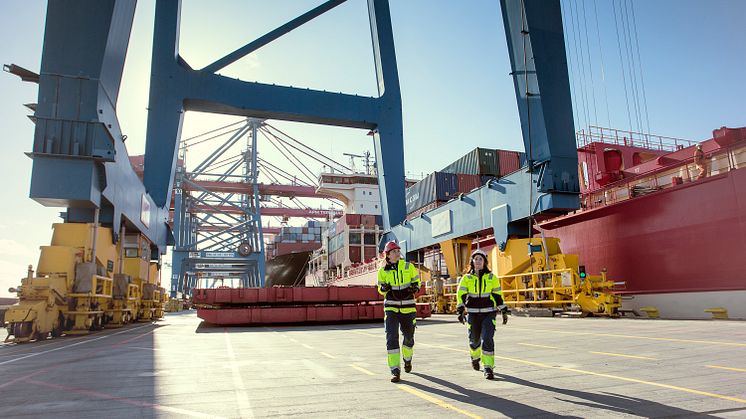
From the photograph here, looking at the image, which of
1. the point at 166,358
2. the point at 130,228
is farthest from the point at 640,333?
the point at 130,228

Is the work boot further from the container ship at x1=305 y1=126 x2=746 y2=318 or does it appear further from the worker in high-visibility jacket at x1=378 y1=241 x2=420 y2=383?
the container ship at x1=305 y1=126 x2=746 y2=318

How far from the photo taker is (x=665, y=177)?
15930 millimetres

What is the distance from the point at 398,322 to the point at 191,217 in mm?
56097

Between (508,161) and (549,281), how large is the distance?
15.0 m

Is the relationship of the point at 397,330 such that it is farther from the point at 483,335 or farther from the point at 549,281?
the point at 549,281

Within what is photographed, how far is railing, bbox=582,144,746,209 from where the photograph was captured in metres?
13.2

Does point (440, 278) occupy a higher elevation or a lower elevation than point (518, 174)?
lower

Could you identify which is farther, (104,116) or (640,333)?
(104,116)

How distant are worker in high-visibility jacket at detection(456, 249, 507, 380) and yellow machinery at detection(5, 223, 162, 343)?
34.0ft

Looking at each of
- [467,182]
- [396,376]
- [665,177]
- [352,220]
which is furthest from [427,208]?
[396,376]

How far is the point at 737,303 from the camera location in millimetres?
12555

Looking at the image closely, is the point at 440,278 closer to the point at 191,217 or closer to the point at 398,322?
the point at 398,322

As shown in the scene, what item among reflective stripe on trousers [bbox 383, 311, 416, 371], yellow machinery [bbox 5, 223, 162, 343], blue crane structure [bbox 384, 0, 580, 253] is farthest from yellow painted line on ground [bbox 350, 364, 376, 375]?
blue crane structure [bbox 384, 0, 580, 253]

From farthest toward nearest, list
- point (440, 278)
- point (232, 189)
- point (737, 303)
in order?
point (232, 189)
point (440, 278)
point (737, 303)
